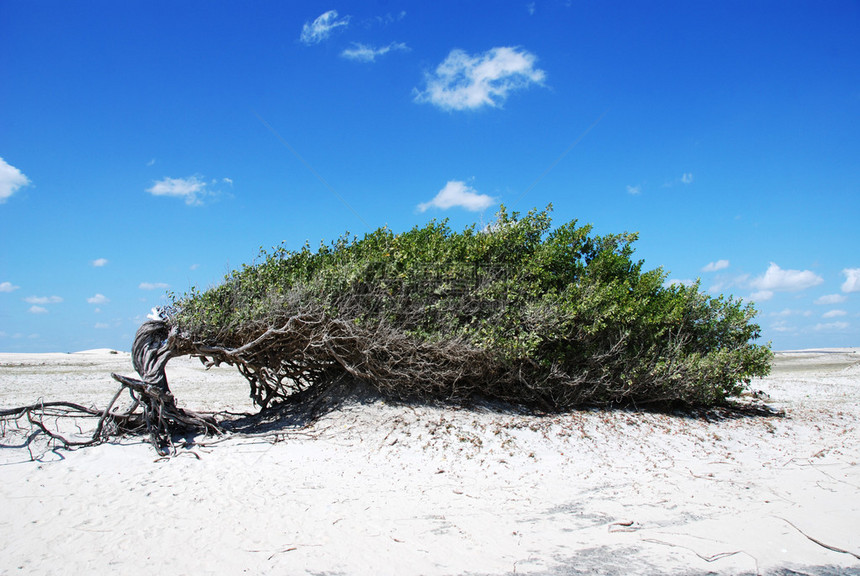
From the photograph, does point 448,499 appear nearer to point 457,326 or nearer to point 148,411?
point 457,326

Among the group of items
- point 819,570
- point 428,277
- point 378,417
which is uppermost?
point 428,277

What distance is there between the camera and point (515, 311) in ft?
31.6

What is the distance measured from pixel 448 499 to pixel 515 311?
13.5 feet

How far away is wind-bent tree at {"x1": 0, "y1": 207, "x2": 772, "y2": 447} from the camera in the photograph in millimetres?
8969

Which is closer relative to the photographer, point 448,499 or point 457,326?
point 448,499

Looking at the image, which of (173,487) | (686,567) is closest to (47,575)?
(173,487)

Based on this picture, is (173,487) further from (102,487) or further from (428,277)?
(428,277)

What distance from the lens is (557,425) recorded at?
951 cm

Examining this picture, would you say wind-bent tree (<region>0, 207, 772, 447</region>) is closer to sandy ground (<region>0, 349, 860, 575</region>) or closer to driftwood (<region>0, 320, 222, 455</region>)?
driftwood (<region>0, 320, 222, 455</region>)

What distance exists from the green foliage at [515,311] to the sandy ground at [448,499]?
0.79 metres

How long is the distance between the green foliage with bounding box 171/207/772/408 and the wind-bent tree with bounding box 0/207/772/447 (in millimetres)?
30

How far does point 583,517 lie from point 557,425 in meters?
3.69

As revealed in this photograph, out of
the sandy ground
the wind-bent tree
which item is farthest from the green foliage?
the sandy ground

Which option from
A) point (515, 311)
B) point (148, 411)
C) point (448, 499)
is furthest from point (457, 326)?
point (148, 411)
